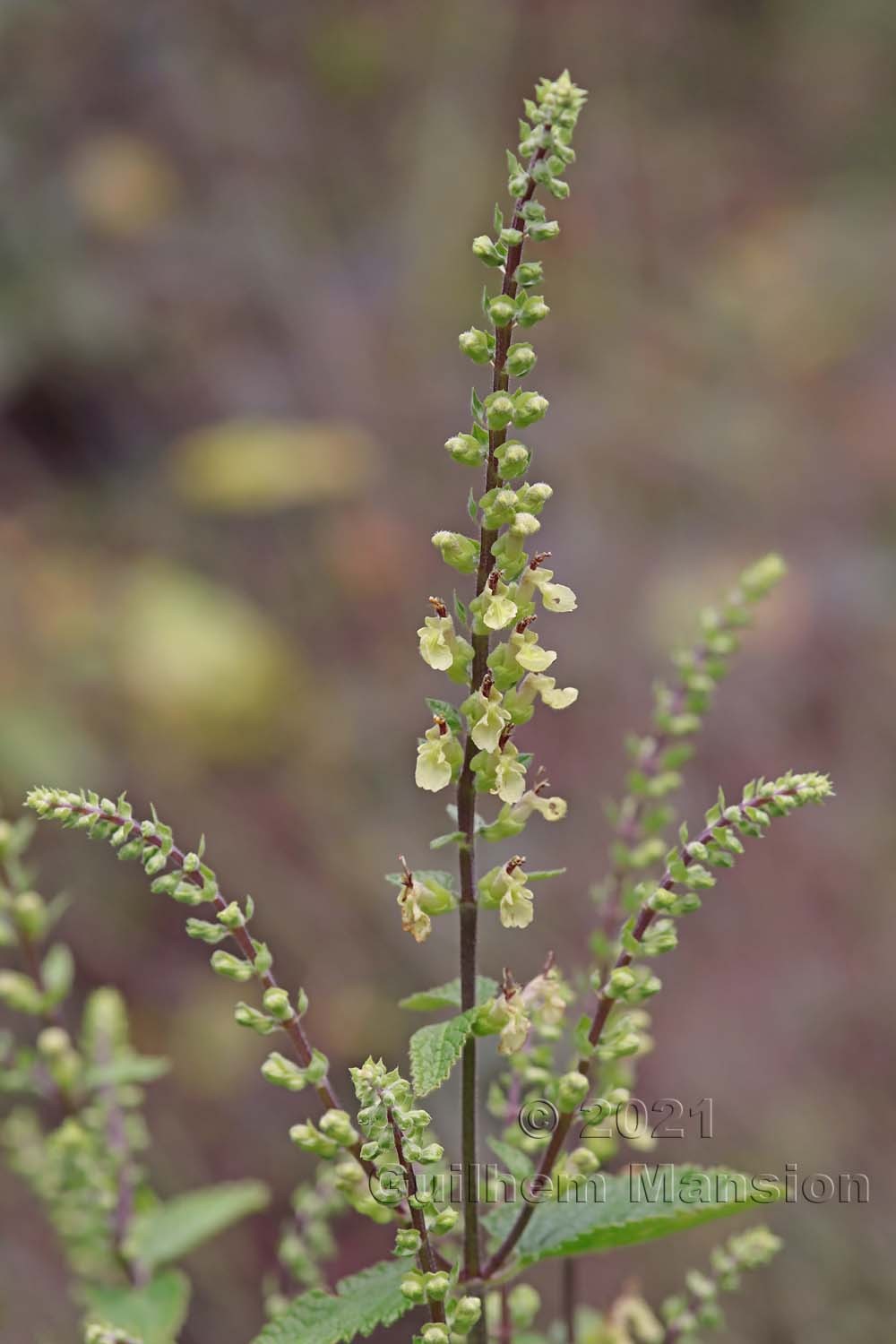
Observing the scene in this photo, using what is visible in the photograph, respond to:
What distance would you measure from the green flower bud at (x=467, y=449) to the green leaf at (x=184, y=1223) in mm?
1351

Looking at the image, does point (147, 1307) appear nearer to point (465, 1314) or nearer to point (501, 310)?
point (465, 1314)

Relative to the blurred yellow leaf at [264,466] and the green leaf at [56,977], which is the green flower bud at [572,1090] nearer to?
the green leaf at [56,977]

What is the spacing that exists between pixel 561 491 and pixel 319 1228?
6609mm

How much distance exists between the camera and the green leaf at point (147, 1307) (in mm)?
1888

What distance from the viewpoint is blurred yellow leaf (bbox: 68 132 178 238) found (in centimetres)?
785

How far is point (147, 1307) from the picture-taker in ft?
6.52

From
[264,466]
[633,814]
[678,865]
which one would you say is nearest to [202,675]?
[264,466]

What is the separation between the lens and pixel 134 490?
23.6 ft

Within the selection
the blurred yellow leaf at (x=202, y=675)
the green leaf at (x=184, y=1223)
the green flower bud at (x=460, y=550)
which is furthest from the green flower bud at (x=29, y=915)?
the blurred yellow leaf at (x=202, y=675)

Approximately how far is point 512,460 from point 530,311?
162mm

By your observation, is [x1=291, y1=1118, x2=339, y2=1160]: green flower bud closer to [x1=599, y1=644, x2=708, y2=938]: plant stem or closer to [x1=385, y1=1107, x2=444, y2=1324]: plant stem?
[x1=385, y1=1107, x2=444, y2=1324]: plant stem

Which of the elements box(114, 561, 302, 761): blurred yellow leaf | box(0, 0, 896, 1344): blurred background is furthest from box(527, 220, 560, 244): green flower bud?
box(114, 561, 302, 761): blurred yellow leaf

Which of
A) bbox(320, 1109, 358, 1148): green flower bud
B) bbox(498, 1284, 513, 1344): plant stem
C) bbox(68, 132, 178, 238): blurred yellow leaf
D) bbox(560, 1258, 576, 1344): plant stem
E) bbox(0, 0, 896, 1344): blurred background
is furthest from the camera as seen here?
bbox(68, 132, 178, 238): blurred yellow leaf

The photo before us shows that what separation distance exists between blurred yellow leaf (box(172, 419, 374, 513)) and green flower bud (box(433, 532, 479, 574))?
5.13 m
